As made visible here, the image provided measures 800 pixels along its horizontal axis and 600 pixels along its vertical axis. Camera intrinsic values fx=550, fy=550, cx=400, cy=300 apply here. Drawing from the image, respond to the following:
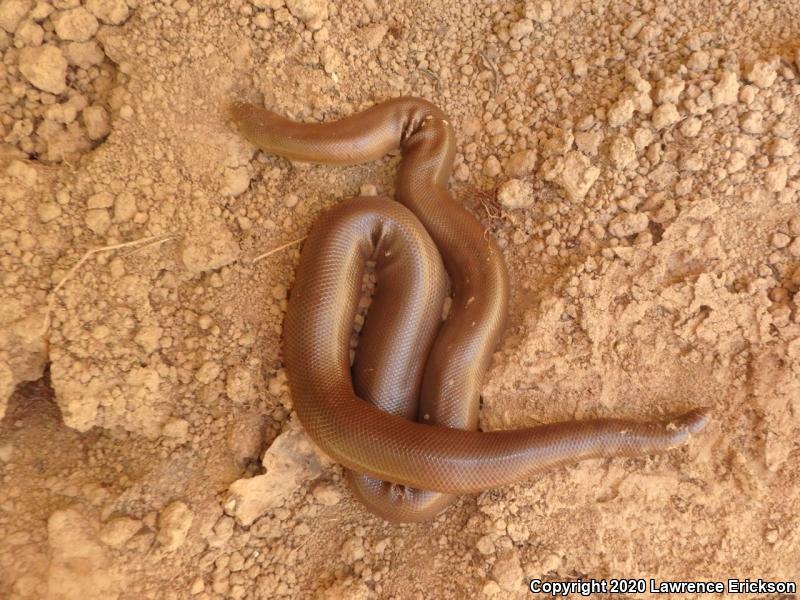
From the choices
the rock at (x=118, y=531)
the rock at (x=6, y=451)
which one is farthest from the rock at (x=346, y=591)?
the rock at (x=6, y=451)

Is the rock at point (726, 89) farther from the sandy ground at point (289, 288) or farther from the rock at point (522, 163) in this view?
the rock at point (522, 163)

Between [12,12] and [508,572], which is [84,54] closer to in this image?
[12,12]

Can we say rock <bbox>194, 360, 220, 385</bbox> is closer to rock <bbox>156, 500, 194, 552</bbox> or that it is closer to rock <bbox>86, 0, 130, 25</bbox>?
rock <bbox>156, 500, 194, 552</bbox>

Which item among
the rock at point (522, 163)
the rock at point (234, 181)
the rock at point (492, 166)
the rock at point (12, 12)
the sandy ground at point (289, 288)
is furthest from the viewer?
the rock at point (492, 166)

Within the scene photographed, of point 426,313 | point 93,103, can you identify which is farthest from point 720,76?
point 93,103

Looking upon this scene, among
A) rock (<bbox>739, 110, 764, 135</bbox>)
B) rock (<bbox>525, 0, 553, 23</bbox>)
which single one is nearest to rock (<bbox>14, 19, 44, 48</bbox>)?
rock (<bbox>525, 0, 553, 23</bbox>)

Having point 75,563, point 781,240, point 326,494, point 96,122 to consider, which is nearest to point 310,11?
point 96,122

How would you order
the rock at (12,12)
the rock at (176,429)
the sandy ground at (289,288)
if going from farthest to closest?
the rock at (176,429) < the sandy ground at (289,288) < the rock at (12,12)
